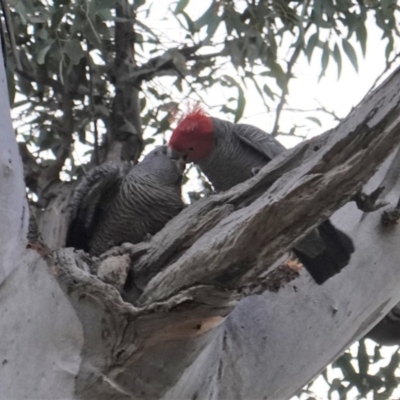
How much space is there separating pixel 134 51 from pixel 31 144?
63cm

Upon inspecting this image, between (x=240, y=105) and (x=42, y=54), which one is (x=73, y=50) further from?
(x=240, y=105)

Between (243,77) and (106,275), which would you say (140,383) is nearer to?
(106,275)

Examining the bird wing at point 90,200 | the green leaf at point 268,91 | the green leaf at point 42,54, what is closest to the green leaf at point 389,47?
the green leaf at point 268,91

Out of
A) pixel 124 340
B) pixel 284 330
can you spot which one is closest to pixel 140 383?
pixel 124 340

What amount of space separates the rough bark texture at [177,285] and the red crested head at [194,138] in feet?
2.73

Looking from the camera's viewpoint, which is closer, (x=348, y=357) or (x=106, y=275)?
(x=106, y=275)

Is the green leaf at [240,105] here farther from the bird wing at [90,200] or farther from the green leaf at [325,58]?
the bird wing at [90,200]

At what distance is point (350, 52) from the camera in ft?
8.71

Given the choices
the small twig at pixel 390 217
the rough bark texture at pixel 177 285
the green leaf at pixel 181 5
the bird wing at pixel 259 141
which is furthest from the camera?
the green leaf at pixel 181 5

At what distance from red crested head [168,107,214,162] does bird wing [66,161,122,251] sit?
0.84ft

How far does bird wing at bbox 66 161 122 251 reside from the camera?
86.9 inches

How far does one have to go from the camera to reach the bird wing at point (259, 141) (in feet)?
7.50

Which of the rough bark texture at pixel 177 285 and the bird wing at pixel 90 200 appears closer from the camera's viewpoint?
the rough bark texture at pixel 177 285

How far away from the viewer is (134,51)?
2.82m
